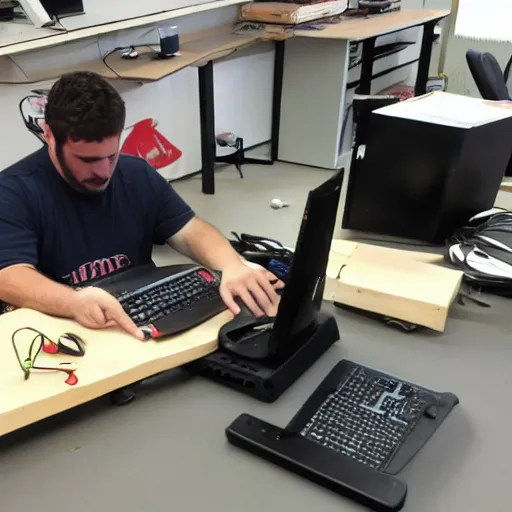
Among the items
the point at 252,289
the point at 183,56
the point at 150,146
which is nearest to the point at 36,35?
the point at 183,56

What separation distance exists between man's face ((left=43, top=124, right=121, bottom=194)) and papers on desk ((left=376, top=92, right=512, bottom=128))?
81 centimetres

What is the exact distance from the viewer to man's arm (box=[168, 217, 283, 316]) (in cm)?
123

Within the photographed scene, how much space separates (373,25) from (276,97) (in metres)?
0.68

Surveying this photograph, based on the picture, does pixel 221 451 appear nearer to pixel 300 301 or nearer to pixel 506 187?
pixel 300 301

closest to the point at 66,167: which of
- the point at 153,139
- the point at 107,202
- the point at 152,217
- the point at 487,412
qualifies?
the point at 107,202

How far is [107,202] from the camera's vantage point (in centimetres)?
145

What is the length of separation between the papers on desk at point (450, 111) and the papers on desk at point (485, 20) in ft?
8.73

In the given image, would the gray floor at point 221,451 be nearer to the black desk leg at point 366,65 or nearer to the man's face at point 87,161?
the man's face at point 87,161

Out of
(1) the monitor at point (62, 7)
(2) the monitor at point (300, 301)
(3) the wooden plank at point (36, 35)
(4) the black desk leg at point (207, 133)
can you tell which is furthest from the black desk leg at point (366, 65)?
(2) the monitor at point (300, 301)

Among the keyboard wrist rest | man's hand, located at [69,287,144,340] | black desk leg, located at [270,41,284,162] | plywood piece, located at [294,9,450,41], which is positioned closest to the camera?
the keyboard wrist rest

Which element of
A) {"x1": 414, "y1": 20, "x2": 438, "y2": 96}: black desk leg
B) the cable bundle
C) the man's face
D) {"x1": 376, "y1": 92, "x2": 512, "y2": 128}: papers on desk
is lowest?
{"x1": 414, "y1": 20, "x2": 438, "y2": 96}: black desk leg

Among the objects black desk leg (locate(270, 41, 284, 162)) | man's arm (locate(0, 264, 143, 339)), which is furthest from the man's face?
black desk leg (locate(270, 41, 284, 162))

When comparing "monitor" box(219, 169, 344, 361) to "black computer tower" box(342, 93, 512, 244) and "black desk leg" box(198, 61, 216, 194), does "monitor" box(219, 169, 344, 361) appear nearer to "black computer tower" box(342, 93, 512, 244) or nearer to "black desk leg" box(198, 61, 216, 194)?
"black computer tower" box(342, 93, 512, 244)

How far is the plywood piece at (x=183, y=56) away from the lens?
248 cm
